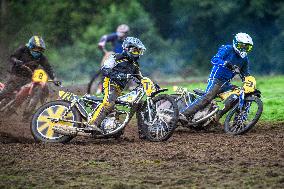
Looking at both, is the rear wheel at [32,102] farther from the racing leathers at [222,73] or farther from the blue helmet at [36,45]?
the racing leathers at [222,73]

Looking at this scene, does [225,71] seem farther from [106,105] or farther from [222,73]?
[106,105]

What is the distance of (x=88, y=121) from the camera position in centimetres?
1527

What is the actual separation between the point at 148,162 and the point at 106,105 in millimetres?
2838

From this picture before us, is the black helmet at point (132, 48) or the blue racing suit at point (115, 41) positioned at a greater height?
the blue racing suit at point (115, 41)

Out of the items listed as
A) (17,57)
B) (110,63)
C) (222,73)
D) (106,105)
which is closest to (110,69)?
(110,63)

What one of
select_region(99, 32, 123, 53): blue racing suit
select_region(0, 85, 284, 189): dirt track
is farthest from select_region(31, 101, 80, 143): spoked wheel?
select_region(99, 32, 123, 53): blue racing suit

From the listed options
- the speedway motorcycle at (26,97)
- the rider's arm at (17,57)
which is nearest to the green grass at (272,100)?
the speedway motorcycle at (26,97)

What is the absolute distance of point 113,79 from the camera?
1545 cm

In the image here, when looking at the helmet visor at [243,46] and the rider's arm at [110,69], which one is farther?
the helmet visor at [243,46]

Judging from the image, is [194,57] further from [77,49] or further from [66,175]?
[66,175]

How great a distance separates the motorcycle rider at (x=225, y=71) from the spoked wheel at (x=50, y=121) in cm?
270

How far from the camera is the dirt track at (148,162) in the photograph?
11.0 metres

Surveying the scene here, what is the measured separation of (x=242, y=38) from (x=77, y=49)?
39.9m

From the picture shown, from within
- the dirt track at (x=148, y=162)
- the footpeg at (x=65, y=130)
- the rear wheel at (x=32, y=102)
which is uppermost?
the rear wheel at (x=32, y=102)
